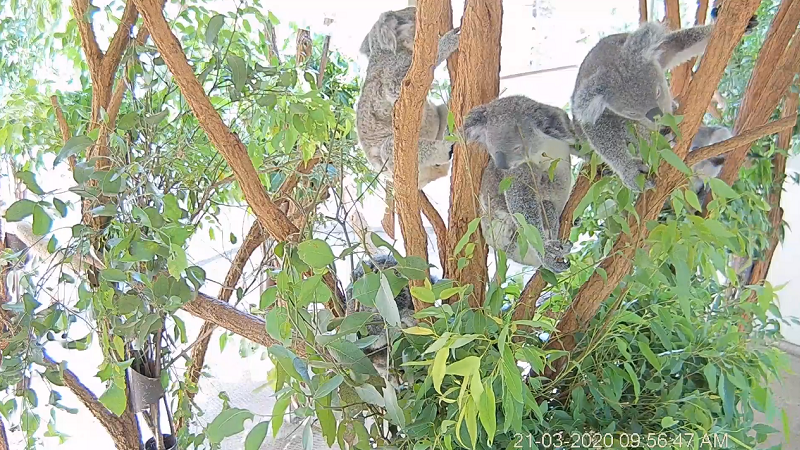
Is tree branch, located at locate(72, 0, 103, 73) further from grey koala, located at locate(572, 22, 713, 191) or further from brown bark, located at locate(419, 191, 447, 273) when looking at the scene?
grey koala, located at locate(572, 22, 713, 191)

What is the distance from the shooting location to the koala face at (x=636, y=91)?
1.28 metres

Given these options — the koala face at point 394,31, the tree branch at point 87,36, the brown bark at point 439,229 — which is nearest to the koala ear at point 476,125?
the brown bark at point 439,229

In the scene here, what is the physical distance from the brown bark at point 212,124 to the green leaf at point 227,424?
0.96 feet

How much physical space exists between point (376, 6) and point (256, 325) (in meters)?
2.77

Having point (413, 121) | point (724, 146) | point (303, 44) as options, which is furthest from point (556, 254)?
point (303, 44)

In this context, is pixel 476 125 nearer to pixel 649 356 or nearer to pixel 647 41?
pixel 647 41

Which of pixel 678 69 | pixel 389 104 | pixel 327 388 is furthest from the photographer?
pixel 389 104

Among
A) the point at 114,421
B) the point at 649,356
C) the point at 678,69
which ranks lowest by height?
the point at 114,421

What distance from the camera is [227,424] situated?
2.68ft

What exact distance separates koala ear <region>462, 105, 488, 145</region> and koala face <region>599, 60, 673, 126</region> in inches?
10.4

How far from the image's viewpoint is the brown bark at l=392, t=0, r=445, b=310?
2.81 ft

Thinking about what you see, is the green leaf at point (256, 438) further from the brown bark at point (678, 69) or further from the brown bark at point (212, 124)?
the brown bark at point (678, 69)

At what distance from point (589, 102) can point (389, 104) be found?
83cm

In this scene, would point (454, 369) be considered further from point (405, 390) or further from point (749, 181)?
point (749, 181)
